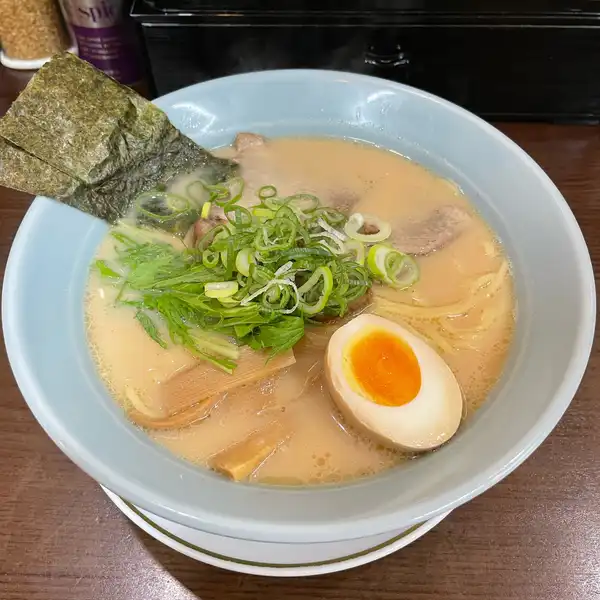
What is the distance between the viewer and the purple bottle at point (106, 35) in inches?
72.1

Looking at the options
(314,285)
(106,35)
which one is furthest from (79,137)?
(106,35)

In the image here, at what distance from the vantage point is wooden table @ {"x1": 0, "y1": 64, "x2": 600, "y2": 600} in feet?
3.66

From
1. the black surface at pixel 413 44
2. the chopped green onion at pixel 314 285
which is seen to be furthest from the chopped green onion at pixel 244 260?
the black surface at pixel 413 44

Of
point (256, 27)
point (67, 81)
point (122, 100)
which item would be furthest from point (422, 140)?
point (67, 81)

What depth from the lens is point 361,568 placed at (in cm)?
113

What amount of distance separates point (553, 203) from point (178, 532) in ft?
3.31

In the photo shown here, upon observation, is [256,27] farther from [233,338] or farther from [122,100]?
[233,338]

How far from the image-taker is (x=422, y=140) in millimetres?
1620

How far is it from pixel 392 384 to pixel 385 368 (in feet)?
0.12

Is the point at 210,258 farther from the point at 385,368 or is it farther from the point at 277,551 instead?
the point at 277,551

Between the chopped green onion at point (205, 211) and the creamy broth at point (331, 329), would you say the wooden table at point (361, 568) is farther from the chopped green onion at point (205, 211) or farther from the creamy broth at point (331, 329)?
the chopped green onion at point (205, 211)

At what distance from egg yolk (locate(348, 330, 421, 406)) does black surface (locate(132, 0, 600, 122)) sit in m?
0.92

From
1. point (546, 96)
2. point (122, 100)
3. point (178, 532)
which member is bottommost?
point (178, 532)

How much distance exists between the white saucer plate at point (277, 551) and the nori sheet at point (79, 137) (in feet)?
2.42
